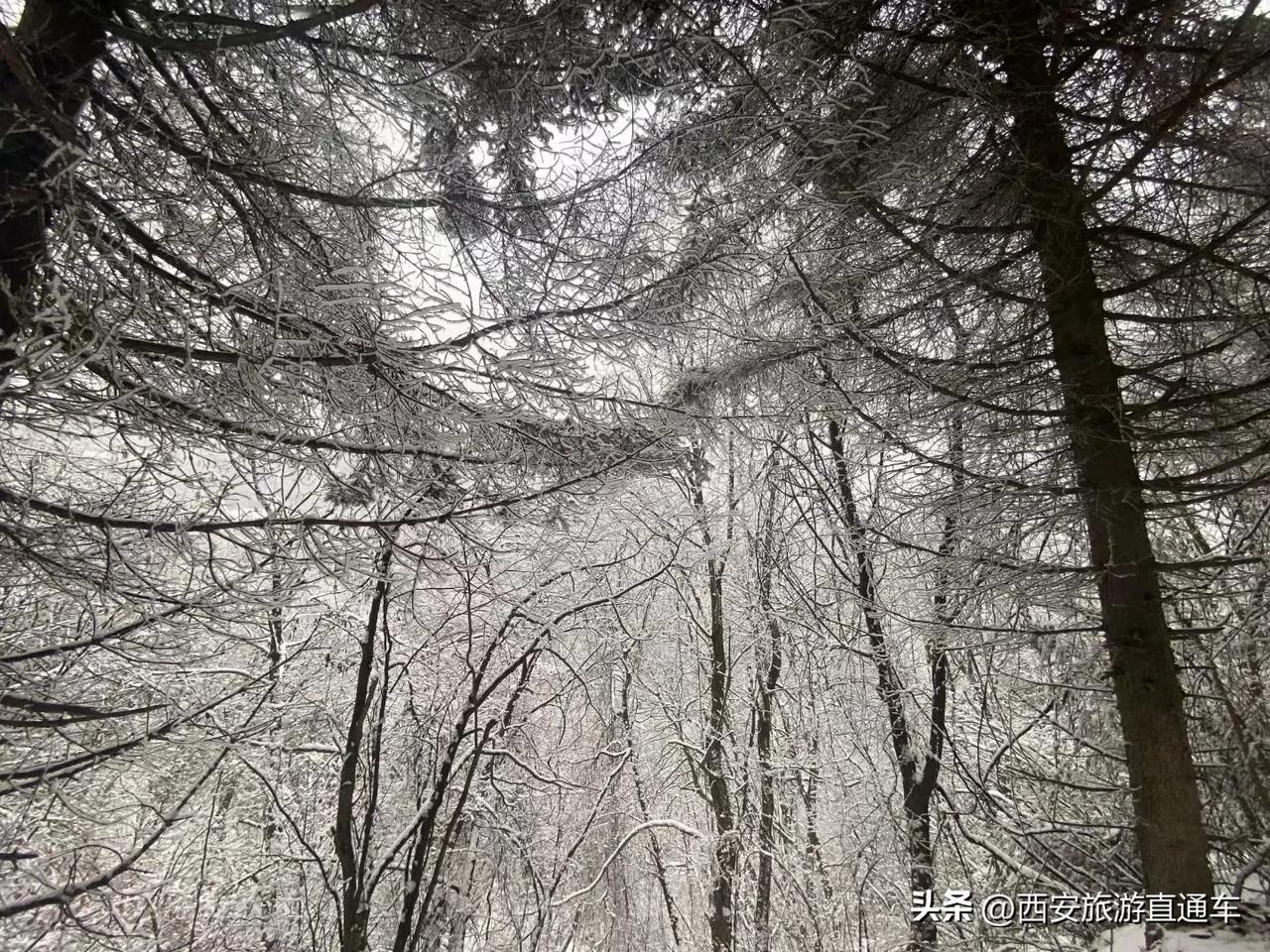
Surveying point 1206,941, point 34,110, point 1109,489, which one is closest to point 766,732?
point 1206,941

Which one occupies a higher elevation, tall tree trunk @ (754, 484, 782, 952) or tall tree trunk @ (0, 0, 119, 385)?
tall tree trunk @ (0, 0, 119, 385)

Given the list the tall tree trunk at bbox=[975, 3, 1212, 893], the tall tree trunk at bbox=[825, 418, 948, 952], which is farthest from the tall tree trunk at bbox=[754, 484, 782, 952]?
the tall tree trunk at bbox=[975, 3, 1212, 893]

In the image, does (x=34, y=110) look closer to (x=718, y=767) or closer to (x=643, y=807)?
(x=718, y=767)

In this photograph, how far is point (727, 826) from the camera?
559 centimetres

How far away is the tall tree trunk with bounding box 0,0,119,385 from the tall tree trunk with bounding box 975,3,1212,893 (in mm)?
3096

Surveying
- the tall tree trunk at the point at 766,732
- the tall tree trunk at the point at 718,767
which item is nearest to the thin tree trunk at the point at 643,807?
the tall tree trunk at the point at 718,767

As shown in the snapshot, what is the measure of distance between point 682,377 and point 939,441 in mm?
1653

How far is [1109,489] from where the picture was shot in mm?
2070

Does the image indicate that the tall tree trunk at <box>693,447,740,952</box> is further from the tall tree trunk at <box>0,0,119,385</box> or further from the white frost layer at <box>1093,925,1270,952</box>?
the tall tree trunk at <box>0,0,119,385</box>

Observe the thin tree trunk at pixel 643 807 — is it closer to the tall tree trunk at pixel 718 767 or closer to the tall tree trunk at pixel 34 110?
the tall tree trunk at pixel 718 767

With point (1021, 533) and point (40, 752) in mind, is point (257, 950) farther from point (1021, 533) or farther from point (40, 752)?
point (1021, 533)

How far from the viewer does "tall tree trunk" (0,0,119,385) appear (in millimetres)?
1639

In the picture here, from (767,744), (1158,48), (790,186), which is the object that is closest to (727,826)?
(767,744)

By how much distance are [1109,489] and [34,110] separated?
3.73m
